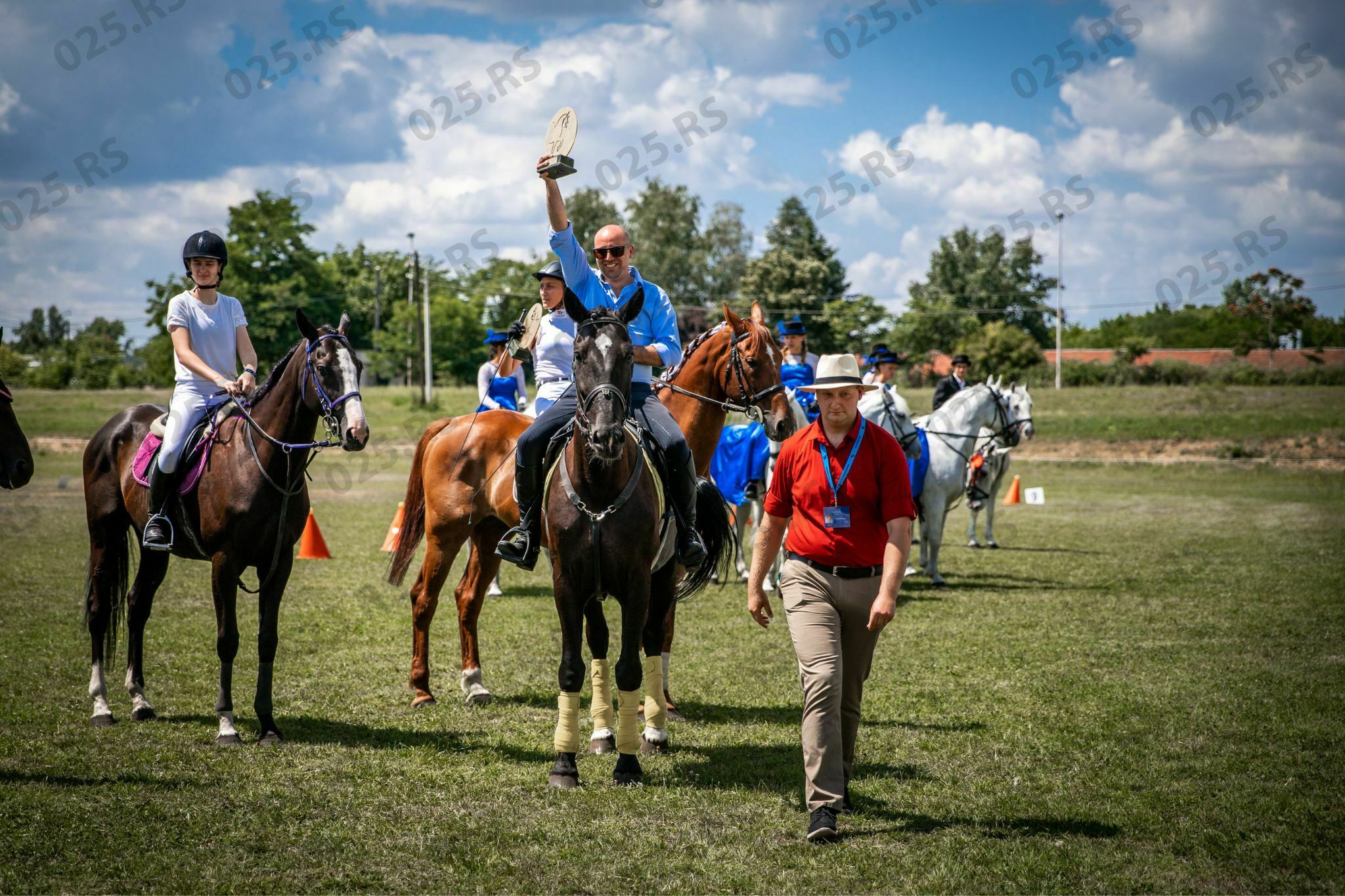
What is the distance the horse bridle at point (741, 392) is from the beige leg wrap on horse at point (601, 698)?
2.17m

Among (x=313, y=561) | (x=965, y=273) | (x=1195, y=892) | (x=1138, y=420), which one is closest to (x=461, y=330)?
(x=965, y=273)

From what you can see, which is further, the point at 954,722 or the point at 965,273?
the point at 965,273

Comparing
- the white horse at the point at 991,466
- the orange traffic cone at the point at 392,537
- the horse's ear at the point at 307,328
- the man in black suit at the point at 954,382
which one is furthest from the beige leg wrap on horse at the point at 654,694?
the man in black suit at the point at 954,382

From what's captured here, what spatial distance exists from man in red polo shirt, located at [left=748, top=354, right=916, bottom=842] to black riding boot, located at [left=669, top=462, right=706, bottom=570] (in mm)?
1163

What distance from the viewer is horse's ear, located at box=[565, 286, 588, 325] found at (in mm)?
5863

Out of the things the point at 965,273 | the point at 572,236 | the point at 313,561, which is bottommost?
the point at 313,561

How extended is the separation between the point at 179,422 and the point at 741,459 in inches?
291

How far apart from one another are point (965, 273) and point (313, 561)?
72622 millimetres

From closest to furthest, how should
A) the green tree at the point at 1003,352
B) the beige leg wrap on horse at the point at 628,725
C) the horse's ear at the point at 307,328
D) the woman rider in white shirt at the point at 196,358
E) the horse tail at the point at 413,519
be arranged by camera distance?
the beige leg wrap on horse at the point at 628,725
the horse's ear at the point at 307,328
the woman rider in white shirt at the point at 196,358
the horse tail at the point at 413,519
the green tree at the point at 1003,352

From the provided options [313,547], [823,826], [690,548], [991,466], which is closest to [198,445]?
[690,548]

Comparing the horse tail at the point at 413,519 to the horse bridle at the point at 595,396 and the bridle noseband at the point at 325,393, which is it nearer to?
the bridle noseband at the point at 325,393

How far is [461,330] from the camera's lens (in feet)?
253

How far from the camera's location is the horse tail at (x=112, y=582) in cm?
780

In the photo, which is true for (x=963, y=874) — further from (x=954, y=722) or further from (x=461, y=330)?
(x=461, y=330)
